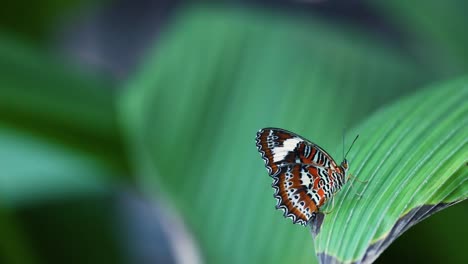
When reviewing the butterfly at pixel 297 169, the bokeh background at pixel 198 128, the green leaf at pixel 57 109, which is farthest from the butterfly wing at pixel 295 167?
the green leaf at pixel 57 109

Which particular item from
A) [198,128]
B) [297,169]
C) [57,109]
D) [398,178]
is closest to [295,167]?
[297,169]

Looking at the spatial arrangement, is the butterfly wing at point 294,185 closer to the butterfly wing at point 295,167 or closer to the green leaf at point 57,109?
the butterfly wing at point 295,167

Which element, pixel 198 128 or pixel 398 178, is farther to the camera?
pixel 198 128

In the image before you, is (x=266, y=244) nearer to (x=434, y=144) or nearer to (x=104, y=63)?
A: (x=434, y=144)

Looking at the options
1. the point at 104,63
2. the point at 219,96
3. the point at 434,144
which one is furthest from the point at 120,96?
Result: the point at 104,63

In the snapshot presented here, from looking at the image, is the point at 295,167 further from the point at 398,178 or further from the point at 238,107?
the point at 238,107
